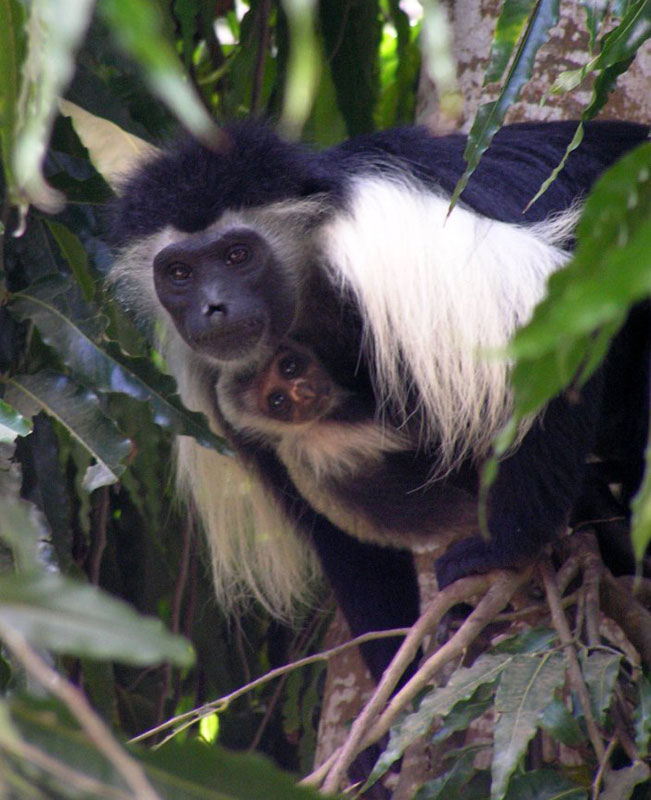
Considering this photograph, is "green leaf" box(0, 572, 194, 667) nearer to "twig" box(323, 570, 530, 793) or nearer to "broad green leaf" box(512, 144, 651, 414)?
"broad green leaf" box(512, 144, 651, 414)

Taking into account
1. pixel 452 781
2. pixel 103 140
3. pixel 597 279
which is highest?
pixel 103 140

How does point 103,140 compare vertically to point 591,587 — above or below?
above

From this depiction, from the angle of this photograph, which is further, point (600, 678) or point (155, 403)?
point (155, 403)

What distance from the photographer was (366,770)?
8.03 ft

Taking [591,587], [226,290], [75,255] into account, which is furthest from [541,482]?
[75,255]

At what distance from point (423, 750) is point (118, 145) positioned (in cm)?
147

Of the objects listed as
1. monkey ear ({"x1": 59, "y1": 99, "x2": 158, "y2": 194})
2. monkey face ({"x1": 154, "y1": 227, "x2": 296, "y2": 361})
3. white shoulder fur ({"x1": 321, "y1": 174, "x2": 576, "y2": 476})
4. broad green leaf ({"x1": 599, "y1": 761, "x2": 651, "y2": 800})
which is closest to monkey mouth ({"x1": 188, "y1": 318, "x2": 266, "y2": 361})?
monkey face ({"x1": 154, "y1": 227, "x2": 296, "y2": 361})

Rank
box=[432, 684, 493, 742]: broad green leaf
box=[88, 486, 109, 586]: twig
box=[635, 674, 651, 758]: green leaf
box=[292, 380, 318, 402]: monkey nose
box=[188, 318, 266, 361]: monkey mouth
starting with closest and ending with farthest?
box=[635, 674, 651, 758]: green leaf, box=[432, 684, 493, 742]: broad green leaf, box=[188, 318, 266, 361]: monkey mouth, box=[292, 380, 318, 402]: monkey nose, box=[88, 486, 109, 586]: twig

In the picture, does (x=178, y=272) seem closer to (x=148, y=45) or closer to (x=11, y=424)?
(x=11, y=424)

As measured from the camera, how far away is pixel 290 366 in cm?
237

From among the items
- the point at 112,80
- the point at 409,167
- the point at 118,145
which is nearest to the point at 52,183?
the point at 118,145

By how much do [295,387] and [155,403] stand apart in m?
0.35

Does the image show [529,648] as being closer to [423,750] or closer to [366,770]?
[423,750]

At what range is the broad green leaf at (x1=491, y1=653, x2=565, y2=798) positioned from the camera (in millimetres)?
1517
